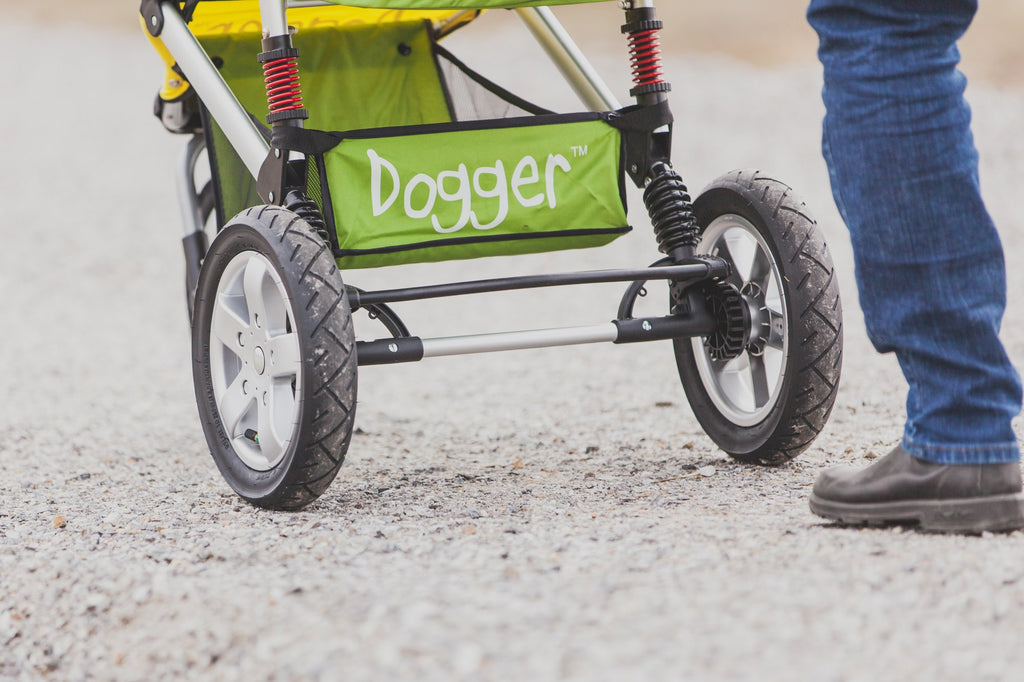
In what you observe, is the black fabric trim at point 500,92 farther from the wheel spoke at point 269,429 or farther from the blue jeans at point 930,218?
the blue jeans at point 930,218

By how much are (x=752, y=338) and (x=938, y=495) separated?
0.94 m

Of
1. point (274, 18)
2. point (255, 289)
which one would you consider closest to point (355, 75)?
point (274, 18)

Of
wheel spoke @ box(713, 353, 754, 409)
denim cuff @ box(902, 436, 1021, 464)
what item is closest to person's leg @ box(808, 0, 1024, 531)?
denim cuff @ box(902, 436, 1021, 464)

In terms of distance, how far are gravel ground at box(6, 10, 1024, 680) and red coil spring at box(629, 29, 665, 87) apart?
3.48ft

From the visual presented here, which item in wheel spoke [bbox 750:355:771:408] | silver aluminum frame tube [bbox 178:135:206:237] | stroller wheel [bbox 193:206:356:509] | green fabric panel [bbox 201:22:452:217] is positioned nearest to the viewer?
stroller wheel [bbox 193:206:356:509]

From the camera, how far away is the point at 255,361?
2.90m

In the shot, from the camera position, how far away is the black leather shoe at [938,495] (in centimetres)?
225

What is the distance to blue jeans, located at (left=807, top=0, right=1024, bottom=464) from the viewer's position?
220 centimetres

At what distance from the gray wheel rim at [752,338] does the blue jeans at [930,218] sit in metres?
0.75

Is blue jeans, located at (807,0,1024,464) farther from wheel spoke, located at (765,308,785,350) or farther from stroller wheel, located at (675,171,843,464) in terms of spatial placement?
wheel spoke, located at (765,308,785,350)

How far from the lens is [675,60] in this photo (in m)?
15.3

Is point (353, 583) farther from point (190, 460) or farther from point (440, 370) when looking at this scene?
point (440, 370)

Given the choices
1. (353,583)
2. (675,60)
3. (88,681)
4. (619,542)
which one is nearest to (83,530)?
(88,681)

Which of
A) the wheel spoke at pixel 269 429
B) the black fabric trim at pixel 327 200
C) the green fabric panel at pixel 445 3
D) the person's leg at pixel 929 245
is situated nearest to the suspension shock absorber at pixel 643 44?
the green fabric panel at pixel 445 3
